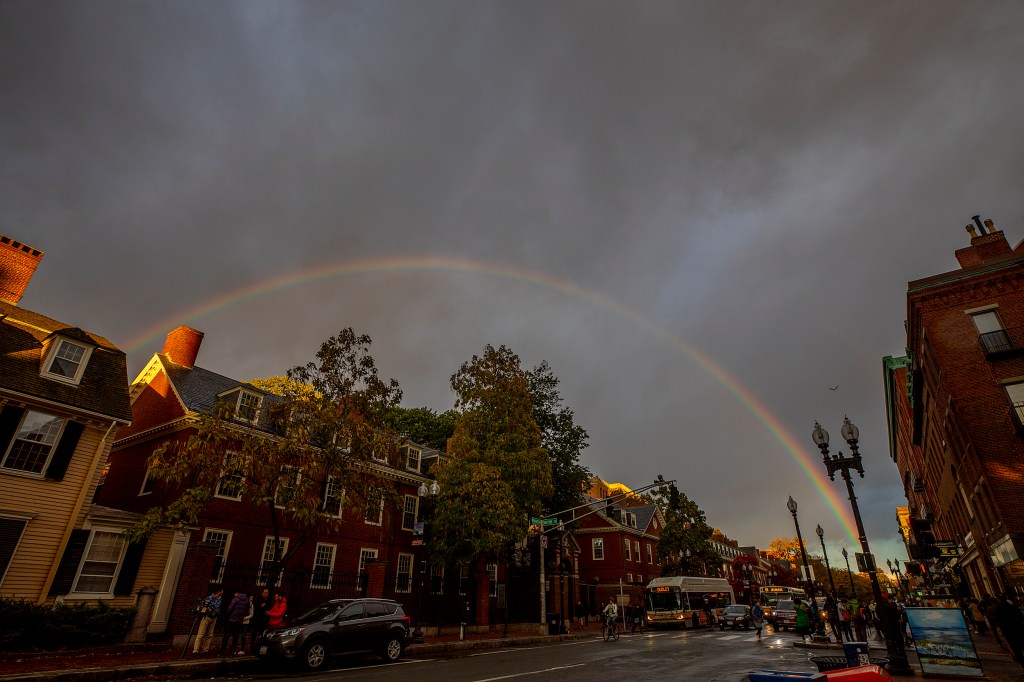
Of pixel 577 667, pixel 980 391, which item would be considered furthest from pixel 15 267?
pixel 980 391

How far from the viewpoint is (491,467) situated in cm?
2833

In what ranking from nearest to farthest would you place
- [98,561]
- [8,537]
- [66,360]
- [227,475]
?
[8,537]
[227,475]
[98,561]
[66,360]

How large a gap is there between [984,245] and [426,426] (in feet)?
143

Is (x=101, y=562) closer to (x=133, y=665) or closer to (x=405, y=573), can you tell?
(x=133, y=665)

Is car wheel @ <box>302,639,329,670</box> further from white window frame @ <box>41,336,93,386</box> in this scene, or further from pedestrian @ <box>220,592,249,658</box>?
white window frame @ <box>41,336,93,386</box>

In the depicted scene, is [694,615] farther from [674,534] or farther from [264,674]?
[264,674]

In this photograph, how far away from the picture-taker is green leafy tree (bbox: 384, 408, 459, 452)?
49281mm

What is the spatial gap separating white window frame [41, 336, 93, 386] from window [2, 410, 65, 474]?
64.8 inches

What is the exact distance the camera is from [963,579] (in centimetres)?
3794

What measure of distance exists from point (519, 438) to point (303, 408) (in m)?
14.4

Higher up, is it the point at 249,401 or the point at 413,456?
the point at 249,401

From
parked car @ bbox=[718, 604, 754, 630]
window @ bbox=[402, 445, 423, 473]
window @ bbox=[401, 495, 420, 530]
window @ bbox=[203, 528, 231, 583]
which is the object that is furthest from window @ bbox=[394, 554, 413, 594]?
parked car @ bbox=[718, 604, 754, 630]

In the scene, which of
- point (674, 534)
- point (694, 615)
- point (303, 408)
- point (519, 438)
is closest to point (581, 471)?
point (519, 438)

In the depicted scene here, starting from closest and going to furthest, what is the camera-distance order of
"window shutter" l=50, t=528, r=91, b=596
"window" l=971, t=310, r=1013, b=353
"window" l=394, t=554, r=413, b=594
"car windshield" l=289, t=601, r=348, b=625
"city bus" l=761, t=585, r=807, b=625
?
"car windshield" l=289, t=601, r=348, b=625 → "window shutter" l=50, t=528, r=91, b=596 → "window" l=971, t=310, r=1013, b=353 → "window" l=394, t=554, r=413, b=594 → "city bus" l=761, t=585, r=807, b=625
